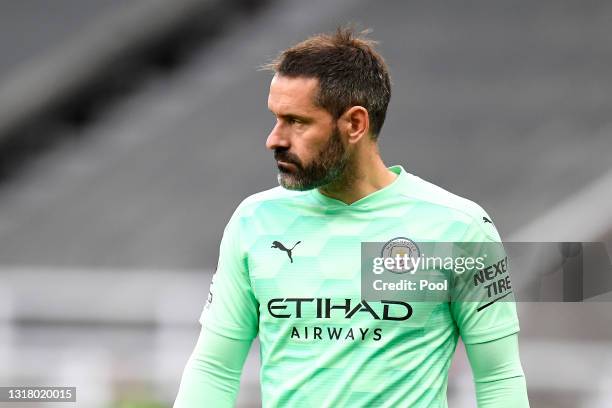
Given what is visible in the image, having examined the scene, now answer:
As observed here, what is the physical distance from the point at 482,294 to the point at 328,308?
0.28 meters

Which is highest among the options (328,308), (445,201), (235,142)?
(235,142)

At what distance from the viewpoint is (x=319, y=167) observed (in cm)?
200

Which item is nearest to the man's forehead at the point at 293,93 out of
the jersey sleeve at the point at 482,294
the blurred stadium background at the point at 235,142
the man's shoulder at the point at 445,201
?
the man's shoulder at the point at 445,201

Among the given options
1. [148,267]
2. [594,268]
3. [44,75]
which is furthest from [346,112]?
[148,267]

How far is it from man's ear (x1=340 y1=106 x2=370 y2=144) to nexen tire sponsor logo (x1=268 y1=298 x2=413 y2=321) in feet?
1.00

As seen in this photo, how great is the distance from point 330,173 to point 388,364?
1.19ft

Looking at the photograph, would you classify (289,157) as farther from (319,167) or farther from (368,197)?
(368,197)

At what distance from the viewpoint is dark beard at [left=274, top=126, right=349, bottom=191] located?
6.53 ft

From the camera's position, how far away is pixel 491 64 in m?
8.08

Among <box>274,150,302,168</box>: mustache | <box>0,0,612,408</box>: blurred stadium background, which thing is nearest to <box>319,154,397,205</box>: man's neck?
<box>274,150,302,168</box>: mustache

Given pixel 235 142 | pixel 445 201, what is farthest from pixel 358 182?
pixel 235 142

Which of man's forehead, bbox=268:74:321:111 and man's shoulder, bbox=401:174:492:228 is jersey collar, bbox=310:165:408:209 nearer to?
man's shoulder, bbox=401:174:492:228

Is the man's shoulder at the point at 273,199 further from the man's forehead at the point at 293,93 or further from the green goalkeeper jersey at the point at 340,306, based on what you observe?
the man's forehead at the point at 293,93

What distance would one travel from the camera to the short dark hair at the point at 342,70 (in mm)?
2025
